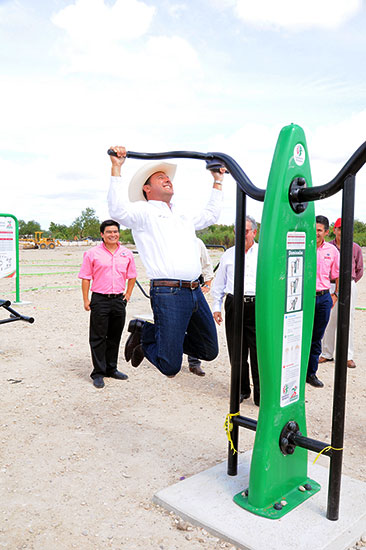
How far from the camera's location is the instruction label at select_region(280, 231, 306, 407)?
264 cm

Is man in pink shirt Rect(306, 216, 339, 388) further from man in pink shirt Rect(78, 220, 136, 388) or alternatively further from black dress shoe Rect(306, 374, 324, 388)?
man in pink shirt Rect(78, 220, 136, 388)

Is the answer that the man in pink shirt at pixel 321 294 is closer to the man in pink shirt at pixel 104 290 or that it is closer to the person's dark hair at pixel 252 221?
the person's dark hair at pixel 252 221

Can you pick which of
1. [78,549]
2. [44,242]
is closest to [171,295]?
[78,549]

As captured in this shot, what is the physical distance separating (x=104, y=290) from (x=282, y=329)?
2.77m

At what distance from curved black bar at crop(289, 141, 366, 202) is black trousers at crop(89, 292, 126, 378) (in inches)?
115

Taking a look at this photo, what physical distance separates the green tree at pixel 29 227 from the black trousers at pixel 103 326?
60776 mm

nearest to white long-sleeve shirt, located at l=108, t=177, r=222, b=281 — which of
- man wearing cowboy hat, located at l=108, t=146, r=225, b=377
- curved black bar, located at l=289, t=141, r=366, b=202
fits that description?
man wearing cowboy hat, located at l=108, t=146, r=225, b=377

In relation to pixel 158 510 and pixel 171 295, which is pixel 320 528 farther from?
pixel 171 295

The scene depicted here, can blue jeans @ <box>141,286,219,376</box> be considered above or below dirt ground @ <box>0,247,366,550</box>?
above

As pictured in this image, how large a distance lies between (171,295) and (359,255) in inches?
130

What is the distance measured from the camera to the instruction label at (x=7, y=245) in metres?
8.82

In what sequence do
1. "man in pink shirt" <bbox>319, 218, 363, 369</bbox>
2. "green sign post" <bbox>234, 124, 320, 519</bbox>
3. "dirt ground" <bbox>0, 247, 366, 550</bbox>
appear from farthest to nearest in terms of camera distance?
"man in pink shirt" <bbox>319, 218, 363, 369</bbox> → "dirt ground" <bbox>0, 247, 366, 550</bbox> → "green sign post" <bbox>234, 124, 320, 519</bbox>

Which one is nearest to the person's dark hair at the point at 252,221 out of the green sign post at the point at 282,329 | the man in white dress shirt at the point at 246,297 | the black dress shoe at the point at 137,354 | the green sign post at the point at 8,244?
the man in white dress shirt at the point at 246,297

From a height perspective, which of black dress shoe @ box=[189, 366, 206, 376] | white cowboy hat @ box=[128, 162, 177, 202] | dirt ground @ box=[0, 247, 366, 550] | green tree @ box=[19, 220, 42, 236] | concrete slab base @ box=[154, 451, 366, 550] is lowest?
dirt ground @ box=[0, 247, 366, 550]
